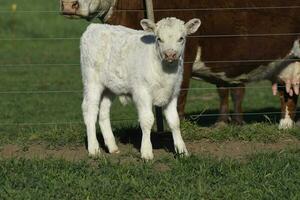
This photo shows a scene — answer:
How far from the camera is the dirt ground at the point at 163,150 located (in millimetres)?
9008

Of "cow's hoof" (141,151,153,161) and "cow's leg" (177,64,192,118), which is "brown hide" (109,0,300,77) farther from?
"cow's hoof" (141,151,153,161)

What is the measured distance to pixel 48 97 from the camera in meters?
18.1

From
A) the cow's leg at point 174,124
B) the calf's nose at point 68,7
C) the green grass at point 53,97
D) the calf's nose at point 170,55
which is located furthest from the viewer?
the calf's nose at point 68,7

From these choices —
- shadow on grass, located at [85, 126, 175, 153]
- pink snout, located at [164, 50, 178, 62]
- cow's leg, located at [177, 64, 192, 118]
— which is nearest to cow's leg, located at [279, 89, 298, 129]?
cow's leg, located at [177, 64, 192, 118]

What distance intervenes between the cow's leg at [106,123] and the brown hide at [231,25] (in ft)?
5.96

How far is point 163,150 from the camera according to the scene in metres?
Answer: 9.35

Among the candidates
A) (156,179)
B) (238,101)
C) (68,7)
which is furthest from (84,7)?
(156,179)

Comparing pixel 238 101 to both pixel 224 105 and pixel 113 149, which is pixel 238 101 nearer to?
pixel 224 105

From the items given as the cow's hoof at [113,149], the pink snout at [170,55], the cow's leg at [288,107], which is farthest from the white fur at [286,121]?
the pink snout at [170,55]

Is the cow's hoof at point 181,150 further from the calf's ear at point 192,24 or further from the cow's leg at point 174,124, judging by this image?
the calf's ear at point 192,24

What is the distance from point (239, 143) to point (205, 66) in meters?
1.98

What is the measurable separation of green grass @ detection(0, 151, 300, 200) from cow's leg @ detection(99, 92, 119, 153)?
2.71 feet

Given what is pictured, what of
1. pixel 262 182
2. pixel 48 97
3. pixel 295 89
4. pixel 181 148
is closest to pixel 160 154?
pixel 181 148

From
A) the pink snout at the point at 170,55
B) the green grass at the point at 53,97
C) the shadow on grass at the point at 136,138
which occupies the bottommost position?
the green grass at the point at 53,97
